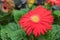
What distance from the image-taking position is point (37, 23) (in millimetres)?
949

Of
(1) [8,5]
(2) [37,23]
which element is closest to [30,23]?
(2) [37,23]

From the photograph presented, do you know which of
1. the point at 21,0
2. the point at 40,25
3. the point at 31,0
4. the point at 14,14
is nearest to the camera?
the point at 40,25

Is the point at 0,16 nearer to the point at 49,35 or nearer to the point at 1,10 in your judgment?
the point at 1,10

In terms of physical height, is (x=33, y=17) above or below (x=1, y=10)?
above

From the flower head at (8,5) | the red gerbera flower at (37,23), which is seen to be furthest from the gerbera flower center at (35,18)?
→ the flower head at (8,5)

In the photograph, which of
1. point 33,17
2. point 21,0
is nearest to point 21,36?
point 33,17

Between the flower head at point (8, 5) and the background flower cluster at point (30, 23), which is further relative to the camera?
the flower head at point (8, 5)

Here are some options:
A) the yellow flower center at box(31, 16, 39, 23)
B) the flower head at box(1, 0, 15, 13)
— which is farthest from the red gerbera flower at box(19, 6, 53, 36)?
the flower head at box(1, 0, 15, 13)

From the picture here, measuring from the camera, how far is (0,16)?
132 centimetres

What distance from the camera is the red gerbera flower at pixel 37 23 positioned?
934 millimetres

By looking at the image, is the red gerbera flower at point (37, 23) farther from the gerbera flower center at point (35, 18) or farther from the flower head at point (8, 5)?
the flower head at point (8, 5)

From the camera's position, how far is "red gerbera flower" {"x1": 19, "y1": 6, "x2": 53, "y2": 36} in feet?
3.06

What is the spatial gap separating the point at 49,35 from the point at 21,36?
135 millimetres

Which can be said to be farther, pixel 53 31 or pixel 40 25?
pixel 53 31
